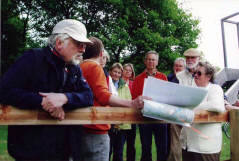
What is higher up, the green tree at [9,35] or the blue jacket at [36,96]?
the green tree at [9,35]

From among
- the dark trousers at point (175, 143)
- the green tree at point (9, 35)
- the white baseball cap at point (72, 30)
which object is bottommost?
the dark trousers at point (175, 143)

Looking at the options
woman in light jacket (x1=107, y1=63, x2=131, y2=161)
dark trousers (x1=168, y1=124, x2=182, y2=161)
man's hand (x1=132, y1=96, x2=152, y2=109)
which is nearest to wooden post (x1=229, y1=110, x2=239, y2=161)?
man's hand (x1=132, y1=96, x2=152, y2=109)

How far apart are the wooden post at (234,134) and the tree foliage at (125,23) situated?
14.2 metres

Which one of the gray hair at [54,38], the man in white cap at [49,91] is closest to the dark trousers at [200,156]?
the man in white cap at [49,91]

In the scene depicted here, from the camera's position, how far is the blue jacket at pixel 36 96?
1681mm

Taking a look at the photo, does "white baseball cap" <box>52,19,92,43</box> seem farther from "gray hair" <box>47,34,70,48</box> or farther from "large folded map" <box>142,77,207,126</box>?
"large folded map" <box>142,77,207,126</box>

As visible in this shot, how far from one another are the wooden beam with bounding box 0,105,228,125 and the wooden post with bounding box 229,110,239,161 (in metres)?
0.84

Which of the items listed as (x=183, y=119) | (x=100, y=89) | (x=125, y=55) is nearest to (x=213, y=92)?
(x=183, y=119)

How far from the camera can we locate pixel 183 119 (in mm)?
1930

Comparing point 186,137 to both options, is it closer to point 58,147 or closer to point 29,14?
point 58,147

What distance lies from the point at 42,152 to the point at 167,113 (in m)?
0.83

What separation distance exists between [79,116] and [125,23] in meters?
15.6

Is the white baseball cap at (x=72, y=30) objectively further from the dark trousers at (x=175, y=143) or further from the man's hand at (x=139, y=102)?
the dark trousers at (x=175, y=143)

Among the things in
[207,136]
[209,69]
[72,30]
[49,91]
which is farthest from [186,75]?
[49,91]
